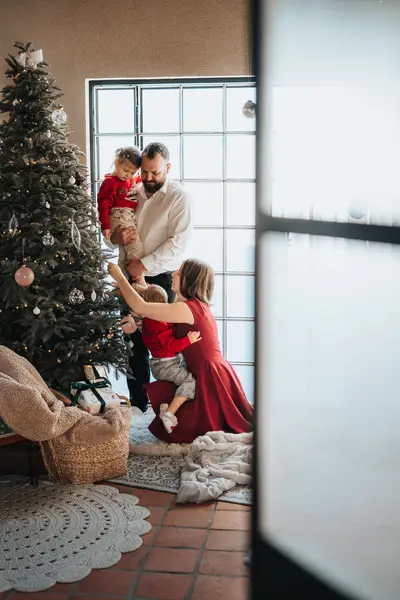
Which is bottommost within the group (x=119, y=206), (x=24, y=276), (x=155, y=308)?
(x=155, y=308)

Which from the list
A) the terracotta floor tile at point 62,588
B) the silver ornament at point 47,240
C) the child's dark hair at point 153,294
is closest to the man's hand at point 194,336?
the child's dark hair at point 153,294

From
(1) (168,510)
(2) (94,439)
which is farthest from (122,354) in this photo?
(1) (168,510)

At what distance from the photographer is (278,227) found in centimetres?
91

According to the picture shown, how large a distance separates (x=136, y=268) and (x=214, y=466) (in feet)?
4.73

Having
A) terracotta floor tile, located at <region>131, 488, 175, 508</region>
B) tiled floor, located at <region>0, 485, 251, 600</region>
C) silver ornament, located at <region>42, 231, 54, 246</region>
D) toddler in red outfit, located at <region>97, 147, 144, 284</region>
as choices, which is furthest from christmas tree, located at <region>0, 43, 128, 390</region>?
tiled floor, located at <region>0, 485, 251, 600</region>

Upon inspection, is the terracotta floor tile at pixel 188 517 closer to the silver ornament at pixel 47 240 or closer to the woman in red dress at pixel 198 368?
the woman in red dress at pixel 198 368

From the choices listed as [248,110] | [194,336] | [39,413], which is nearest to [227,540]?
[39,413]

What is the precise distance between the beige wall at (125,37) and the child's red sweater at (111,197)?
0.66 meters

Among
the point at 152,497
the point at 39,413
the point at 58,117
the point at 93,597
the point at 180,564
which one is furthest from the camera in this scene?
the point at 58,117

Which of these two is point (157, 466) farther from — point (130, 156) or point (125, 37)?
point (125, 37)

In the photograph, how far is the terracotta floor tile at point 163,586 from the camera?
2.56m

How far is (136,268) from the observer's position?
4.62 metres

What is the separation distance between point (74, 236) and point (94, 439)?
1.07 meters

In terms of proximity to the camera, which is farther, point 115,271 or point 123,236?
point 123,236
